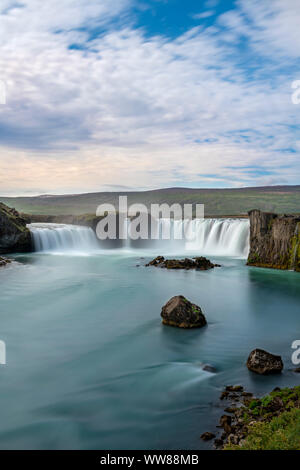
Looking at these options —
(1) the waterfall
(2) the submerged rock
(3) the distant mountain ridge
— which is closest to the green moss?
(2) the submerged rock

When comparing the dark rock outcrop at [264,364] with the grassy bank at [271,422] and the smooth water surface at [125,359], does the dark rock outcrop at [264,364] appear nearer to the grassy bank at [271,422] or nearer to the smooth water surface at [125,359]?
the smooth water surface at [125,359]

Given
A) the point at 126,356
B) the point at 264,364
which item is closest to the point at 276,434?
the point at 264,364

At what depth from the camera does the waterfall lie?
1870 inches

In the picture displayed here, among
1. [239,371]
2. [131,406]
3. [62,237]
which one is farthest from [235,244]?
[131,406]

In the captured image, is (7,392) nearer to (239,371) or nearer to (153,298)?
(239,371)

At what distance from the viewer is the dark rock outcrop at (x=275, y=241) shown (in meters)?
30.6

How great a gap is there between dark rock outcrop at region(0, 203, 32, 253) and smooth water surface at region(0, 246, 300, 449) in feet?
59.0

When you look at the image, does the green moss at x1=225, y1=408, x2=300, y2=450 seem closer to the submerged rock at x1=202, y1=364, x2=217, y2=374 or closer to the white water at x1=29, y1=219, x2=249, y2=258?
the submerged rock at x1=202, y1=364, x2=217, y2=374

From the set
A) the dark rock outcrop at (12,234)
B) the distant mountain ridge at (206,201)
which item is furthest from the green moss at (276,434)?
the distant mountain ridge at (206,201)

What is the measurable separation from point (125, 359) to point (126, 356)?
266 millimetres

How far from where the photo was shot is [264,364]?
10.4 metres

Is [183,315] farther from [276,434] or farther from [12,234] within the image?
[12,234]

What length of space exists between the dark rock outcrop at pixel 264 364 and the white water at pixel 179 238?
31457 mm

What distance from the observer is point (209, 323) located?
16312mm
